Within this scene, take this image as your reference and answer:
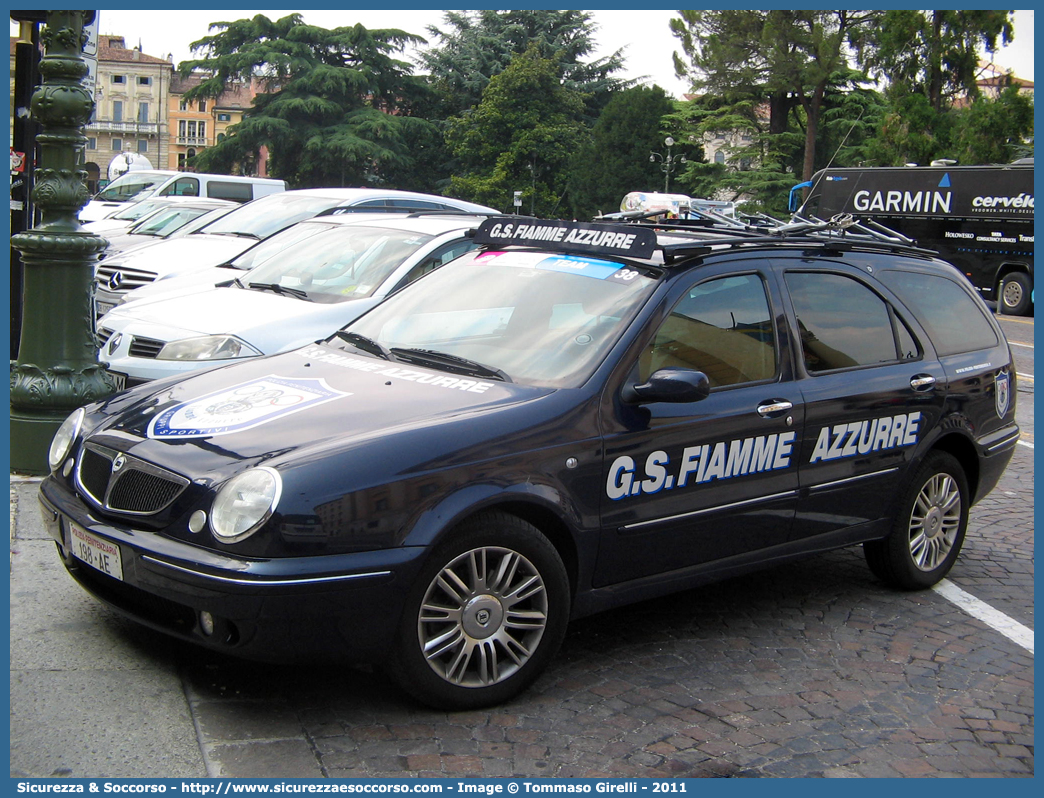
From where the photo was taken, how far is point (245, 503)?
3.47 meters

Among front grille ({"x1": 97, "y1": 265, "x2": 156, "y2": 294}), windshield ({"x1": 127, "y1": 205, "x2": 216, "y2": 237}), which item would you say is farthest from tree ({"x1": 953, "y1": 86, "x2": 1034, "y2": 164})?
front grille ({"x1": 97, "y1": 265, "x2": 156, "y2": 294})

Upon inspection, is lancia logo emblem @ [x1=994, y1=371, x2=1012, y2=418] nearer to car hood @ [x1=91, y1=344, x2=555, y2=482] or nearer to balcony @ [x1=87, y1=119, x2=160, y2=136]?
car hood @ [x1=91, y1=344, x2=555, y2=482]

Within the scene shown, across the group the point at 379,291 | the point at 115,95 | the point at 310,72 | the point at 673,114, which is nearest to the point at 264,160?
the point at 310,72

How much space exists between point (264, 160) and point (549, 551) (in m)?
73.8

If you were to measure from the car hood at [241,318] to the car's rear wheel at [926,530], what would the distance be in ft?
11.9

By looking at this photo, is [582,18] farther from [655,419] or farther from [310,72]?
[655,419]

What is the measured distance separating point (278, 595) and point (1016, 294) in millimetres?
25176

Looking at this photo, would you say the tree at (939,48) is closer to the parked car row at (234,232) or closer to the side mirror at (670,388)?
the parked car row at (234,232)

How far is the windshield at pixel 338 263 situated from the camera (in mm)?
7750

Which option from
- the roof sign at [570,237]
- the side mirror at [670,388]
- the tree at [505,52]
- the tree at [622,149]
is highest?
the tree at [505,52]

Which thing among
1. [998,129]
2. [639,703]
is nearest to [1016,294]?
[998,129]

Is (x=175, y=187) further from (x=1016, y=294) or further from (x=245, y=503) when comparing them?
(x=245, y=503)

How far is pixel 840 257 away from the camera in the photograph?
529 cm

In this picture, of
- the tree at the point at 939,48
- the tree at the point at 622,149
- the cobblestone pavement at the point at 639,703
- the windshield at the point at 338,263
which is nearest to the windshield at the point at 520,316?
the cobblestone pavement at the point at 639,703
